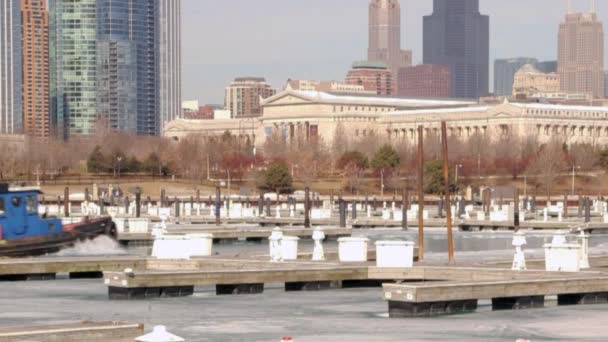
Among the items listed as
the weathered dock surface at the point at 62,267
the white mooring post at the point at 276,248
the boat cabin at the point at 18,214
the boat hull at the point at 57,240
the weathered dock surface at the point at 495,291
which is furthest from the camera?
the boat cabin at the point at 18,214

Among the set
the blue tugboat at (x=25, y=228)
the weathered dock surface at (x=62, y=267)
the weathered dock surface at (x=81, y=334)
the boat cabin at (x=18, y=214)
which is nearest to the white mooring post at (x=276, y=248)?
the weathered dock surface at (x=62, y=267)

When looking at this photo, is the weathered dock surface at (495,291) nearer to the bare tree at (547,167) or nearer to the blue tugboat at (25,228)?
the blue tugboat at (25,228)

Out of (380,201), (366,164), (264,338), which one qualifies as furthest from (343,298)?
(366,164)

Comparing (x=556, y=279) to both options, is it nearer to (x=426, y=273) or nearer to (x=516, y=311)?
(x=516, y=311)

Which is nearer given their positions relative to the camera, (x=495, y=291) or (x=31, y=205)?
(x=495, y=291)

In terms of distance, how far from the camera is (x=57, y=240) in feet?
189

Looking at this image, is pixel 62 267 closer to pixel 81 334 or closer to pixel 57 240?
pixel 57 240

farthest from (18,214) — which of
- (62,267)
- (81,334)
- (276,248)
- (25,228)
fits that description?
(81,334)

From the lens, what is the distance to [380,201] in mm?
146750

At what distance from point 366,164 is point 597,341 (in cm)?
15221

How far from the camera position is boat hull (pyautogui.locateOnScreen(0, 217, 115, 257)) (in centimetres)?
5444

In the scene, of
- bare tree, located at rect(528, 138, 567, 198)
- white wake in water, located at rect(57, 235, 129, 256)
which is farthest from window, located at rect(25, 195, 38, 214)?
bare tree, located at rect(528, 138, 567, 198)

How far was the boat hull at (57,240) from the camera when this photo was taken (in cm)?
5444

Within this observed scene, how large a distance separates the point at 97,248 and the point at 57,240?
4357 millimetres
